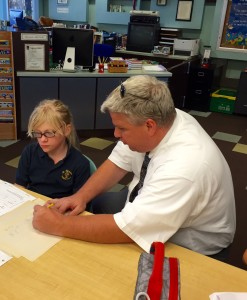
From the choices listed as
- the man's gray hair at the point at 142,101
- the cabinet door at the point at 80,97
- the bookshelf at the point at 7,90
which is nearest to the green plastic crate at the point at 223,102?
the cabinet door at the point at 80,97

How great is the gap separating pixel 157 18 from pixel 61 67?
89.9 inches

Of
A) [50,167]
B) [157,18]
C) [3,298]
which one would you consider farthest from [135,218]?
[157,18]

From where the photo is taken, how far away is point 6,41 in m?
3.25

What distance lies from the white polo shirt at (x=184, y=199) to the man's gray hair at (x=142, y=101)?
109mm

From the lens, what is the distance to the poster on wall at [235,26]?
4.98 metres

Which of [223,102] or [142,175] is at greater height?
[142,175]

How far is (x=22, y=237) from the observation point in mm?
1089

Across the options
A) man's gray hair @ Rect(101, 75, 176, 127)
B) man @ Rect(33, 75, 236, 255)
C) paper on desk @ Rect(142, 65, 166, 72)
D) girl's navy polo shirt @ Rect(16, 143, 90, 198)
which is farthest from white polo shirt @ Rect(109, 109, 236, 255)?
paper on desk @ Rect(142, 65, 166, 72)

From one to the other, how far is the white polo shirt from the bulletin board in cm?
446

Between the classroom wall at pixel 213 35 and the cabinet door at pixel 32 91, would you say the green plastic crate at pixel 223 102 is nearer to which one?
the classroom wall at pixel 213 35

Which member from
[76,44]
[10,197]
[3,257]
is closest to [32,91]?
[76,44]

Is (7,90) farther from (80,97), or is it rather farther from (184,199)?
(184,199)

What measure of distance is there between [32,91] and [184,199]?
2.83 metres

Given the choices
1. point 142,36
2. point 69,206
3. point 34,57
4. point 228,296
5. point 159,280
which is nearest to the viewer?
point 159,280
